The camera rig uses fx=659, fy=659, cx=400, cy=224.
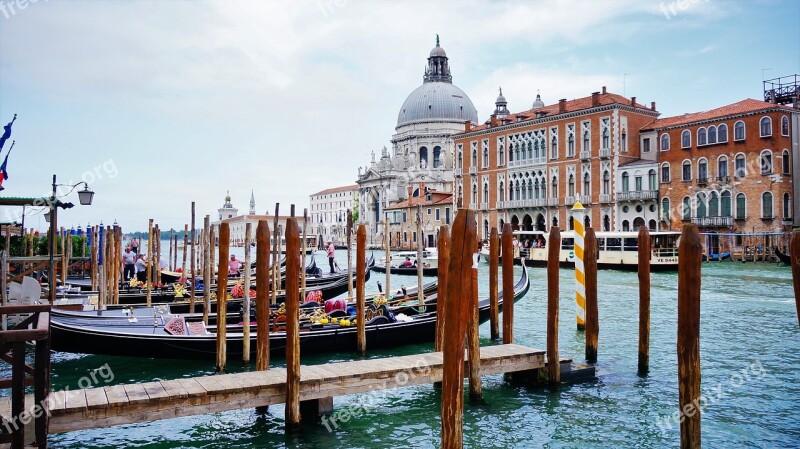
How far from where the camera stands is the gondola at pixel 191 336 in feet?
23.4

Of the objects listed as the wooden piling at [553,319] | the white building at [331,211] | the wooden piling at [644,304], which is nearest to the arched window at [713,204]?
the wooden piling at [644,304]

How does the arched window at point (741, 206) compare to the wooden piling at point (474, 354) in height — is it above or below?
above

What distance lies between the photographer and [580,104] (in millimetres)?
32625

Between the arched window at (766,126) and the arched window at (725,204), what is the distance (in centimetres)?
255

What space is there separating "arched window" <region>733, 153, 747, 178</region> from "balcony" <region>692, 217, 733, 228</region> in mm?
1692

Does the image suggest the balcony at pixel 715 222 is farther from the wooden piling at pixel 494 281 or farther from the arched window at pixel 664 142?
the wooden piling at pixel 494 281

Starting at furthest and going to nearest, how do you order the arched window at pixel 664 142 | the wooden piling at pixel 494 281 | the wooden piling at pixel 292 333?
the arched window at pixel 664 142 → the wooden piling at pixel 494 281 → the wooden piling at pixel 292 333

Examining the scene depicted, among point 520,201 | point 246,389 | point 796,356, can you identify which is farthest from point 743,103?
point 246,389

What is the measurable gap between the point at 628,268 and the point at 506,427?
18.8 metres

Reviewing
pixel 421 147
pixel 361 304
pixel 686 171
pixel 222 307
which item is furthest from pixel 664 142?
pixel 421 147

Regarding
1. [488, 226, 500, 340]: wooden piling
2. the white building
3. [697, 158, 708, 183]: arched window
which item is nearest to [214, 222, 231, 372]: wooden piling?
[488, 226, 500, 340]: wooden piling

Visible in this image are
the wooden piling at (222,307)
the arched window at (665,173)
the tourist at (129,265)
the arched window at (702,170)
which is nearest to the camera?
the wooden piling at (222,307)

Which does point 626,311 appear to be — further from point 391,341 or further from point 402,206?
point 402,206

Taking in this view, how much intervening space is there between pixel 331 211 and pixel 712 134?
63433 mm
